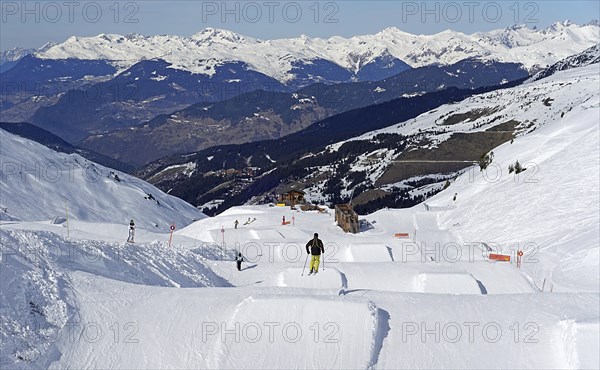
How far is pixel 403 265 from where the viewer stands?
34625 mm

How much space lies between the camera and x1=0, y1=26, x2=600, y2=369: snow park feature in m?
20.4

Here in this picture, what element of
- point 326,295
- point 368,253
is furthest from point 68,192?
point 326,295

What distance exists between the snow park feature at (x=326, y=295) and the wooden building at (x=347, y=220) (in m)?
1.94

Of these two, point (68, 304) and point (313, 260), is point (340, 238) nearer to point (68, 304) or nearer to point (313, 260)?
point (313, 260)

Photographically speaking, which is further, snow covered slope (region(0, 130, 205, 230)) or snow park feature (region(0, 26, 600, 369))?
snow covered slope (region(0, 130, 205, 230))

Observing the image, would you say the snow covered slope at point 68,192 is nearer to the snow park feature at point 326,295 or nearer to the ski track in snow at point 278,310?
the snow park feature at point 326,295

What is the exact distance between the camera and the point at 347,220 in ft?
177

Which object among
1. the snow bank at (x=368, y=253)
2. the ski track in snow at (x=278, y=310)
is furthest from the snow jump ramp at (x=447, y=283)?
the snow bank at (x=368, y=253)

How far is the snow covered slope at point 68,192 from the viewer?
62.4m

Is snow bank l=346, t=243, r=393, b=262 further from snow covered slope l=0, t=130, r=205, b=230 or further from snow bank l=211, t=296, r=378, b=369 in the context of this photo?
snow covered slope l=0, t=130, r=205, b=230

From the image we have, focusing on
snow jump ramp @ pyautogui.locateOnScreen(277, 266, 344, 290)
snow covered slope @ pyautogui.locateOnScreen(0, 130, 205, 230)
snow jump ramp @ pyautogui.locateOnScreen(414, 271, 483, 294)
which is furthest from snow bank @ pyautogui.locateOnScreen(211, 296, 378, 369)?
snow covered slope @ pyautogui.locateOnScreen(0, 130, 205, 230)

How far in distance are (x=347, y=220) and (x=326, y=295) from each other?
101 feet

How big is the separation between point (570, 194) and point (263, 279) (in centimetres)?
2672

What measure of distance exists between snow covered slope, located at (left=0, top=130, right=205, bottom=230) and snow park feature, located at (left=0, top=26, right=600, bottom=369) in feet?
50.1
